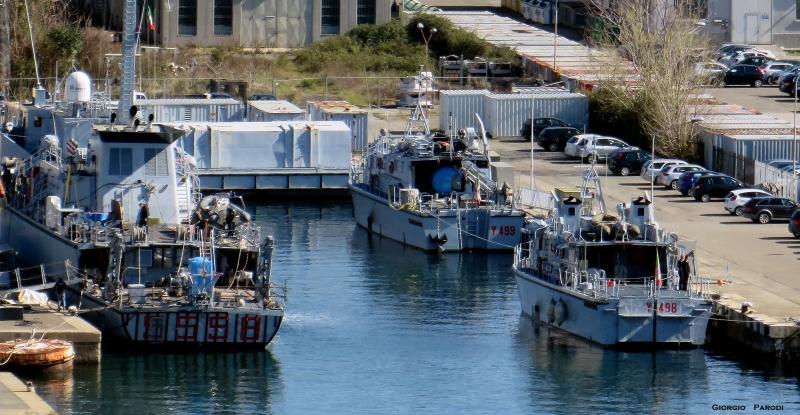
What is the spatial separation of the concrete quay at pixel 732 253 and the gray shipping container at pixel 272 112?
1059 centimetres

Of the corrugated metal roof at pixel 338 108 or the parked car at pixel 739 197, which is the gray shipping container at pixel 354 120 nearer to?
the corrugated metal roof at pixel 338 108

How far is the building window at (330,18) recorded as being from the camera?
110m

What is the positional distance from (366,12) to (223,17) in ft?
33.6

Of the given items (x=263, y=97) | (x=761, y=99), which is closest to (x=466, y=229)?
(x=263, y=97)

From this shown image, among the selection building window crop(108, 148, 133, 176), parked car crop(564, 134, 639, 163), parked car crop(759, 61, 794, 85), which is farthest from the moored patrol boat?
parked car crop(759, 61, 794, 85)

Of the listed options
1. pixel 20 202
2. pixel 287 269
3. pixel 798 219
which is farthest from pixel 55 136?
pixel 798 219

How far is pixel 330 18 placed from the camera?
4350 inches

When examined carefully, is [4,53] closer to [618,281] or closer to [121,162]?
[121,162]

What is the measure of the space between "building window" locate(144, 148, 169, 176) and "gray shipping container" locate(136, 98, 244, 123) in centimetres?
3299

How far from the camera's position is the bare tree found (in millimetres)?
76375

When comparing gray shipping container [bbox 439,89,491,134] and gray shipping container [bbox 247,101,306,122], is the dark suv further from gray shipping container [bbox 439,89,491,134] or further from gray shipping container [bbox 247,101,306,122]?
gray shipping container [bbox 247,101,306,122]

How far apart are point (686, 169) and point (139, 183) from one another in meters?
31.1

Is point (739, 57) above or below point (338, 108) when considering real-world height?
above
